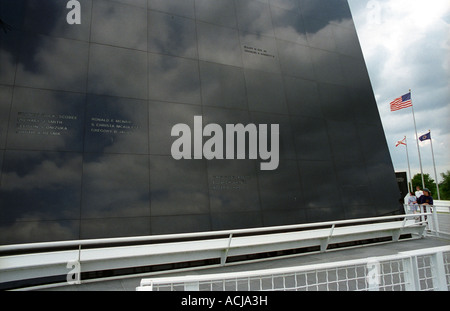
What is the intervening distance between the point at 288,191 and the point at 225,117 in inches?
117

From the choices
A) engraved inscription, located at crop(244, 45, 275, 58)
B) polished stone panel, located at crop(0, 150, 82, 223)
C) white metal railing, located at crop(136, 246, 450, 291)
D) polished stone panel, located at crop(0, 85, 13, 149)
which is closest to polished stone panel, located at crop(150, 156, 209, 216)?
polished stone panel, located at crop(0, 150, 82, 223)

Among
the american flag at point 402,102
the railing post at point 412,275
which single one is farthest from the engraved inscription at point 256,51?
the american flag at point 402,102

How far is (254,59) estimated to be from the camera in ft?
30.1

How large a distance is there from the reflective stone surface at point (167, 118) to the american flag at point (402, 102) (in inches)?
252

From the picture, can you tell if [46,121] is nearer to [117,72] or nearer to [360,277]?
[117,72]

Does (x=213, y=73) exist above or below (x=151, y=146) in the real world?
above

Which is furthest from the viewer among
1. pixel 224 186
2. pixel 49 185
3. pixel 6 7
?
pixel 224 186

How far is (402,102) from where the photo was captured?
15578mm

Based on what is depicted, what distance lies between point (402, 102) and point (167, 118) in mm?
14508

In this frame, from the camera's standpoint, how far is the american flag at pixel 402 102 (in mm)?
15289

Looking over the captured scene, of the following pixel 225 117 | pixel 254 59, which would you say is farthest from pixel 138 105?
pixel 254 59

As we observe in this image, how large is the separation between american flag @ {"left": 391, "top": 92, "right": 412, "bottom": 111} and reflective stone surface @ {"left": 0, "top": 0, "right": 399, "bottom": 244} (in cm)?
640
